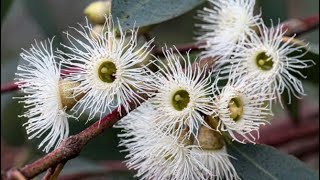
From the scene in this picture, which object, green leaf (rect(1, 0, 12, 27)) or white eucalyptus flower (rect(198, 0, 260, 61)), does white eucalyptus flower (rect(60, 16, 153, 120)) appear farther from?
green leaf (rect(1, 0, 12, 27))

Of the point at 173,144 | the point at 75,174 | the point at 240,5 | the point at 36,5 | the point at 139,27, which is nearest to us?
the point at 173,144

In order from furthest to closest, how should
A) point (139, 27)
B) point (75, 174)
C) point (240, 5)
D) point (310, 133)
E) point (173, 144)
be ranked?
point (310, 133), point (75, 174), point (240, 5), point (139, 27), point (173, 144)

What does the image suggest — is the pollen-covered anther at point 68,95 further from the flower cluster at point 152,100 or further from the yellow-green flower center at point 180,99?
the yellow-green flower center at point 180,99

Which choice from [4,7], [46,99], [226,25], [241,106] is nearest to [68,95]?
[46,99]

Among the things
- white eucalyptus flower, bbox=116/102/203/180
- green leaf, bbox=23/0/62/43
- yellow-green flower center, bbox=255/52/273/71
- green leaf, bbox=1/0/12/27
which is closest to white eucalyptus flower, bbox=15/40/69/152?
white eucalyptus flower, bbox=116/102/203/180

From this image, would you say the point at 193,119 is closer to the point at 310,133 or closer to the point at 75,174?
the point at 75,174

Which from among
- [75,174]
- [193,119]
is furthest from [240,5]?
[75,174]

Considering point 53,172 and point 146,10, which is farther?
point 146,10

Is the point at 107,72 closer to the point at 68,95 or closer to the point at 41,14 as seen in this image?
the point at 68,95
